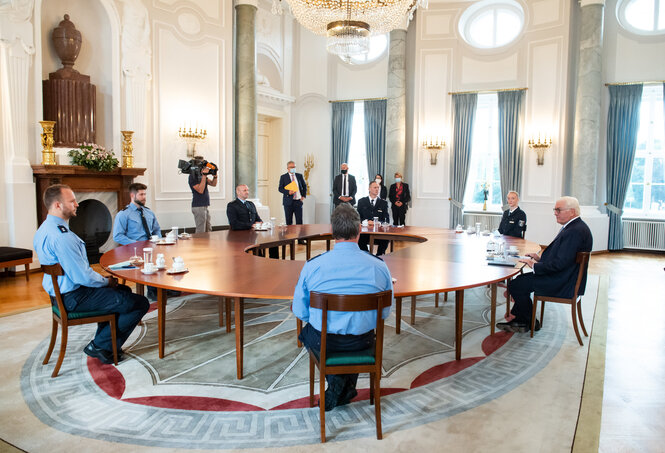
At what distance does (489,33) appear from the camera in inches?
388

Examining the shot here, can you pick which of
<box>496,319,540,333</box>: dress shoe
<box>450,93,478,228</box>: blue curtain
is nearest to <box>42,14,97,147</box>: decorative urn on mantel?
<box>496,319,540,333</box>: dress shoe

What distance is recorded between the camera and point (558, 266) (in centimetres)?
389

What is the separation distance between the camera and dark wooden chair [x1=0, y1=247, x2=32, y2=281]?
556 cm

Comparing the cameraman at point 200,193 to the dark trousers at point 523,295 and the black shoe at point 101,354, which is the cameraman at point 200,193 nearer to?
the black shoe at point 101,354

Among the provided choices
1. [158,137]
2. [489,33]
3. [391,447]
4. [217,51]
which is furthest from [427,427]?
[489,33]

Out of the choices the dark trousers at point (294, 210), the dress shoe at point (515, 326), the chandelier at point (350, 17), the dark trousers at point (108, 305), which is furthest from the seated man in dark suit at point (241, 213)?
the dress shoe at point (515, 326)

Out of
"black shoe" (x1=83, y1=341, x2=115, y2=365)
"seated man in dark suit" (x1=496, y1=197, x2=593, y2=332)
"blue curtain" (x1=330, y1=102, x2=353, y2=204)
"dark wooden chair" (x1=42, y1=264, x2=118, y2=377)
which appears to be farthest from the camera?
"blue curtain" (x1=330, y1=102, x2=353, y2=204)

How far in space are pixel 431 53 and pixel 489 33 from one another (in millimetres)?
1296

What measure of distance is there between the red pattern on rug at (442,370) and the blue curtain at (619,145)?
22.9 ft

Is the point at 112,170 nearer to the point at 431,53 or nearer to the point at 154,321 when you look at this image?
the point at 154,321

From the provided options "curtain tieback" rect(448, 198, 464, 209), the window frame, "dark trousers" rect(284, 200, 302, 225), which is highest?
the window frame

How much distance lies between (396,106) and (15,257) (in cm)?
734

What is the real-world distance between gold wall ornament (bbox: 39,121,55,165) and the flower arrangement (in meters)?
0.32

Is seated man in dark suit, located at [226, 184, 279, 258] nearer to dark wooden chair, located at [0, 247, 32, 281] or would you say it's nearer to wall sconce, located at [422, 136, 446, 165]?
dark wooden chair, located at [0, 247, 32, 281]
